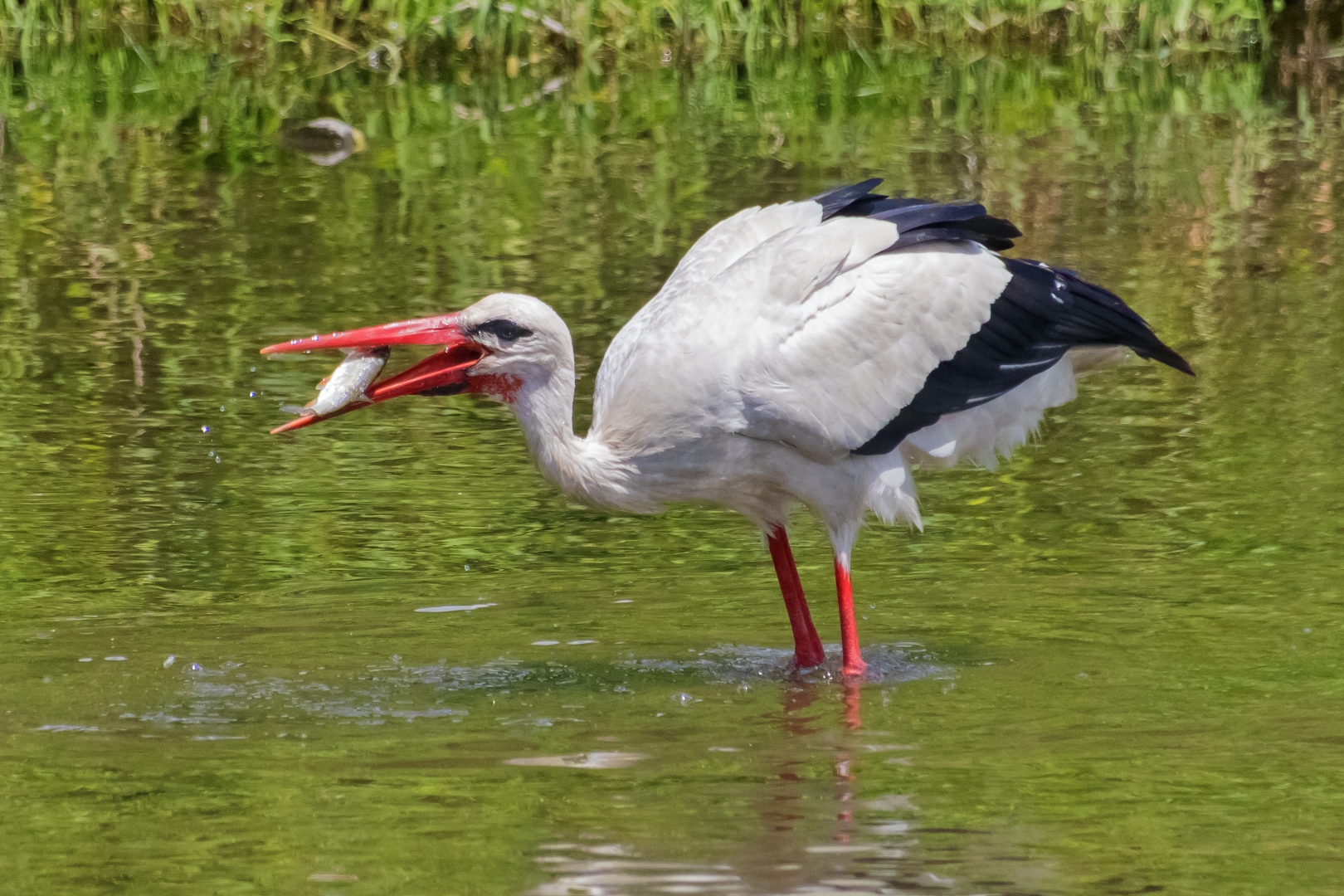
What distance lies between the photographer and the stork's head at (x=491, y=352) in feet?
21.0

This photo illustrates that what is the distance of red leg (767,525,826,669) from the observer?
6.91 meters

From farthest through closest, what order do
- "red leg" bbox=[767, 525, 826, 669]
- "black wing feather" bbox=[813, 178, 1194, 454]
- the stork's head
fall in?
"black wing feather" bbox=[813, 178, 1194, 454], "red leg" bbox=[767, 525, 826, 669], the stork's head

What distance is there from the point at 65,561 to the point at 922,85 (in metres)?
12.3

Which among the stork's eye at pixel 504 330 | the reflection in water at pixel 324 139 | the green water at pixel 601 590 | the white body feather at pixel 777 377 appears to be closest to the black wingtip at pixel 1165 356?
the white body feather at pixel 777 377

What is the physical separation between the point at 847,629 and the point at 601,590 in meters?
1.13

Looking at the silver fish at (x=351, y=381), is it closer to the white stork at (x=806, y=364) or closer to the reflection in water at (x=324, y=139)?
the white stork at (x=806, y=364)

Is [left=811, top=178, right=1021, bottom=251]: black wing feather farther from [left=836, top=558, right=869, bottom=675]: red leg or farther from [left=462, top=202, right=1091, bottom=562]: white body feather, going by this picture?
[left=836, top=558, right=869, bottom=675]: red leg

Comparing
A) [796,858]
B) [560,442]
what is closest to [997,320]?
[560,442]

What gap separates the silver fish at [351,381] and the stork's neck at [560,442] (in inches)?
18.5

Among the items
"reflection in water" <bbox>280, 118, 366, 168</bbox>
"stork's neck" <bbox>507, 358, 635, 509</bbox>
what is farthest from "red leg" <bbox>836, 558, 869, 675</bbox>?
"reflection in water" <bbox>280, 118, 366, 168</bbox>

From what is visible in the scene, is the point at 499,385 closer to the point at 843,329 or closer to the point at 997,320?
the point at 843,329

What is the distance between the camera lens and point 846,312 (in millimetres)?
6816

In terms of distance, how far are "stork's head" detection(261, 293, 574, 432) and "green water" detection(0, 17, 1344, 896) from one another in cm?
88

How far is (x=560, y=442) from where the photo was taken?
6.52m
